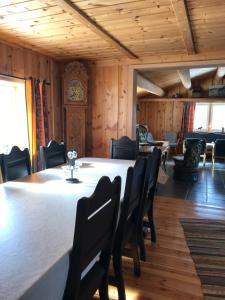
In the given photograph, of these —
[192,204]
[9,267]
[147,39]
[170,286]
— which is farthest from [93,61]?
[9,267]

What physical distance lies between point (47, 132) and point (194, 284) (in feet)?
9.69

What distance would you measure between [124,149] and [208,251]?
1.61m

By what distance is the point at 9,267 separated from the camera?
0.90m

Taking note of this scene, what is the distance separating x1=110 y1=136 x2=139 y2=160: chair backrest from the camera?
3.38 meters

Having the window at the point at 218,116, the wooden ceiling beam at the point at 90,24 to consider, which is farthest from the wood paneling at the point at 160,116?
the wooden ceiling beam at the point at 90,24

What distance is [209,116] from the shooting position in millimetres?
9125

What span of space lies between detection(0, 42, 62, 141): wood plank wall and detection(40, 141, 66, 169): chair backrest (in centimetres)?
120

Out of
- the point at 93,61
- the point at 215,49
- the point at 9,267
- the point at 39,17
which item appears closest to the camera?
the point at 9,267

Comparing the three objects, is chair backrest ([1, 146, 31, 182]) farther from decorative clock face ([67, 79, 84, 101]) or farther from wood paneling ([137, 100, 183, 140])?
wood paneling ([137, 100, 183, 140])

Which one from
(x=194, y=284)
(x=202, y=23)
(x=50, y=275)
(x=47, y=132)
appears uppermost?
(x=202, y=23)

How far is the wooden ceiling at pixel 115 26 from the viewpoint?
2100mm

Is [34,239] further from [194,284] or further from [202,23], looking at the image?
[202,23]

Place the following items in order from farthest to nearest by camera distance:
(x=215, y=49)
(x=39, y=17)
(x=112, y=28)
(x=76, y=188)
A: (x=215, y=49)
(x=112, y=28)
(x=39, y=17)
(x=76, y=188)

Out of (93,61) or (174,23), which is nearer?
(174,23)
